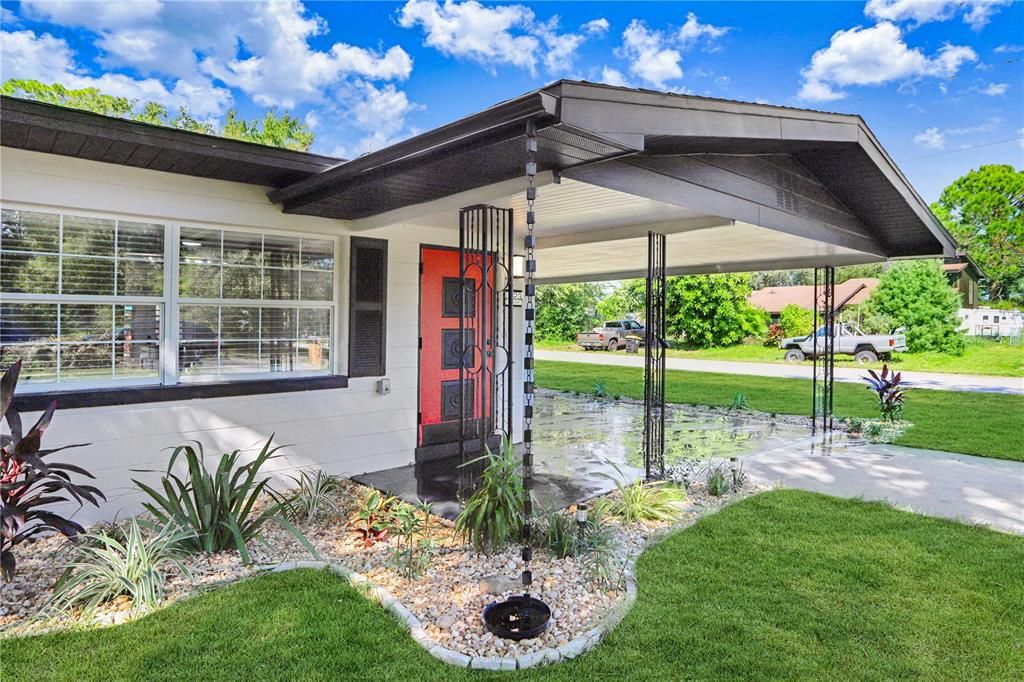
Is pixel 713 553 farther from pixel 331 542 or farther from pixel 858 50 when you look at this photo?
pixel 858 50

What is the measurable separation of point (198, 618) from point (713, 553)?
2915 millimetres

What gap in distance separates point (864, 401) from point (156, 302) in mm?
10919

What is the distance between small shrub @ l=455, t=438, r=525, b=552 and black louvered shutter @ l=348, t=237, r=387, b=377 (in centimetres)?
225

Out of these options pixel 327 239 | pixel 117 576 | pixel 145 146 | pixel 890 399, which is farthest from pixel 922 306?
pixel 117 576

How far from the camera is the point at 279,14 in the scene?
942 inches

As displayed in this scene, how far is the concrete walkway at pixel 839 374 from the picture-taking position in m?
13.0

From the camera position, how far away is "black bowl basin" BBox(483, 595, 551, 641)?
2.77 metres

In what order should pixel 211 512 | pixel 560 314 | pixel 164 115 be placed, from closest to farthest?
pixel 211 512, pixel 164 115, pixel 560 314

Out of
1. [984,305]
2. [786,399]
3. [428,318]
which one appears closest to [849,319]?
[984,305]

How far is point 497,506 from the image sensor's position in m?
3.77

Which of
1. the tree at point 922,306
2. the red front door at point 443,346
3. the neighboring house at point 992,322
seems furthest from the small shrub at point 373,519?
the neighboring house at point 992,322

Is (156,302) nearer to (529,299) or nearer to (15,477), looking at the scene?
(15,477)

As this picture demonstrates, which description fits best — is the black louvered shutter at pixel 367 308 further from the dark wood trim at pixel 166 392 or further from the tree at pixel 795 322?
the tree at pixel 795 322

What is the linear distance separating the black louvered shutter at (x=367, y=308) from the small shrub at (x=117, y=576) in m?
2.47
